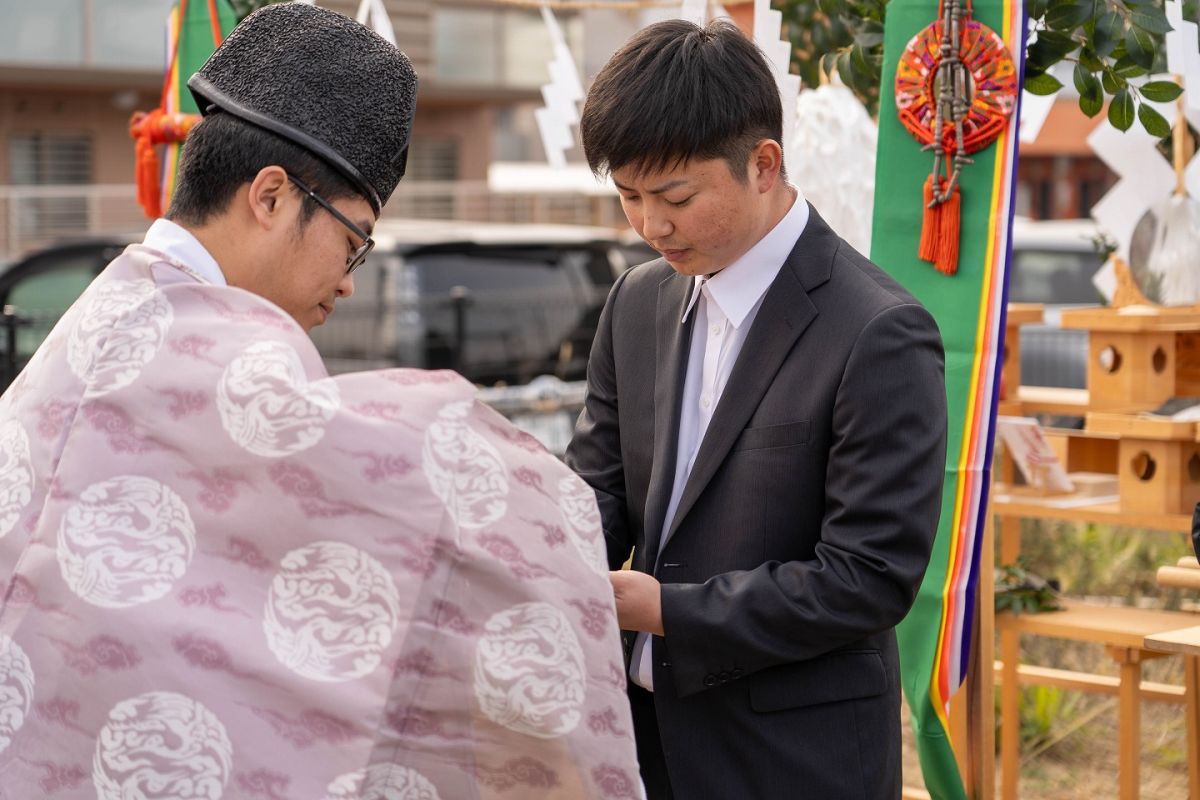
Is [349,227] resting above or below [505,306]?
above

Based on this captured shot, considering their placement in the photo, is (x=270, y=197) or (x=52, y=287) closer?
(x=270, y=197)

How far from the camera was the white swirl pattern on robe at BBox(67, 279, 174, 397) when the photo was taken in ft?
5.05

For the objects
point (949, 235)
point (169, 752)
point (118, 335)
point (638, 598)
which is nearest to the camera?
point (169, 752)

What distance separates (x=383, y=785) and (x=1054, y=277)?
9968mm

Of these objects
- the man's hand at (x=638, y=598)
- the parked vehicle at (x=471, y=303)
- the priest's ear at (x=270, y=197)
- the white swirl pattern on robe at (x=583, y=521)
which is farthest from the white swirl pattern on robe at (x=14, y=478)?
the parked vehicle at (x=471, y=303)

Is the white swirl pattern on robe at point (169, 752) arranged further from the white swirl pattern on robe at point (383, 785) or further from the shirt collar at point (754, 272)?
the shirt collar at point (754, 272)

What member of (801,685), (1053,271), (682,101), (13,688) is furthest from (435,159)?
(13,688)

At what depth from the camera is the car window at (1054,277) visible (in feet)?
34.8

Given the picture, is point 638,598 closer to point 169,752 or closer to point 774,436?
point 774,436

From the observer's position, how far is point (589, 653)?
1556mm

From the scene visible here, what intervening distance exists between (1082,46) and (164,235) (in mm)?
2216

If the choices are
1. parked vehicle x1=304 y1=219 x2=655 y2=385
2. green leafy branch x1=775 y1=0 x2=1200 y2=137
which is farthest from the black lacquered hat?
parked vehicle x1=304 y1=219 x2=655 y2=385

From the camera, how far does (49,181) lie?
18.8m

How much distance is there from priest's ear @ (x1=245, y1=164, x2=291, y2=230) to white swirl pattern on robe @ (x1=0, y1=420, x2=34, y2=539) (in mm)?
361
